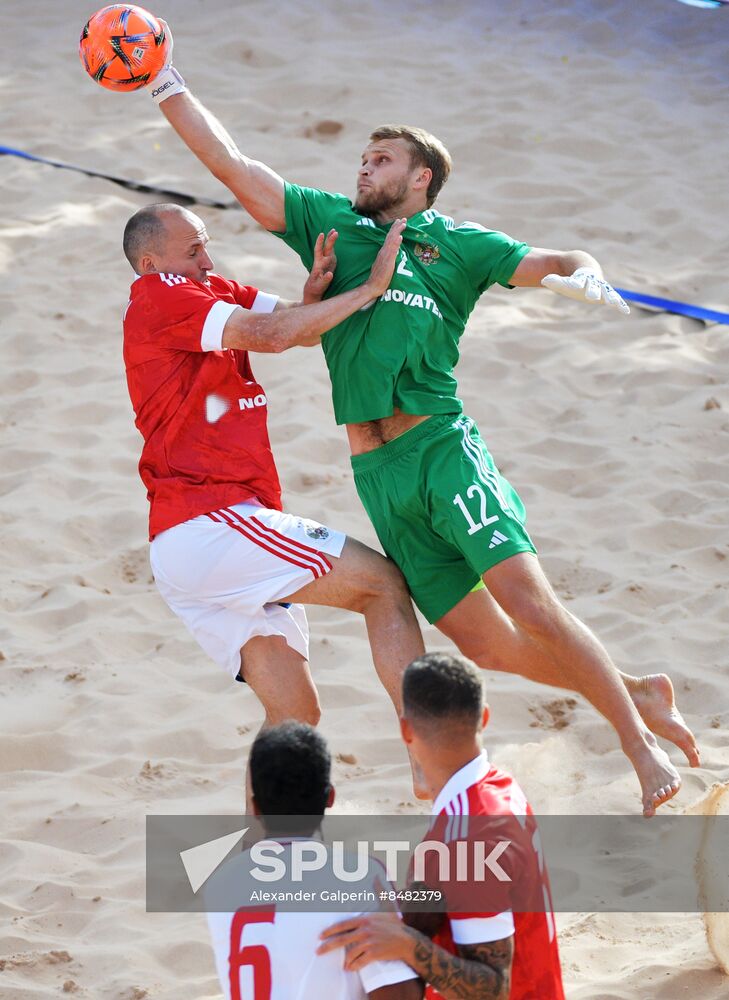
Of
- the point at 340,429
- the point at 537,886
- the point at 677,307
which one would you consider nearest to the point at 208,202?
the point at 340,429

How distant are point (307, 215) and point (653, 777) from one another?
→ 197cm

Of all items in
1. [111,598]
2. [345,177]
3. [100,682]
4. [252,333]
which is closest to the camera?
[252,333]

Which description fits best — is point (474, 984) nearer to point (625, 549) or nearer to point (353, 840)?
point (353, 840)

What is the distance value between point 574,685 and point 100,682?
1982 millimetres

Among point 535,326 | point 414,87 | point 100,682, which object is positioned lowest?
point 100,682

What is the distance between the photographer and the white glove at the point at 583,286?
12.5 ft

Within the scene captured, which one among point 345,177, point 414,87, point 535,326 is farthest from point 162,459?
point 414,87

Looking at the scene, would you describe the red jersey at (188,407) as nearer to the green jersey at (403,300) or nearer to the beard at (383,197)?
the green jersey at (403,300)

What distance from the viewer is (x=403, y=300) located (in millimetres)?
4043

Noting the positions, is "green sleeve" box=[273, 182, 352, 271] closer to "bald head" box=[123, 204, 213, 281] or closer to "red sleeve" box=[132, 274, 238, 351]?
"bald head" box=[123, 204, 213, 281]

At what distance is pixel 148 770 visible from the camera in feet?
15.1

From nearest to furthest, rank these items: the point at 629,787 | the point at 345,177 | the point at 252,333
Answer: the point at 252,333 → the point at 629,787 → the point at 345,177

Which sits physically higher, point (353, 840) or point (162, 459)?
point (162, 459)

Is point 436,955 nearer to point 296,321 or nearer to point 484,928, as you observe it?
point 484,928
